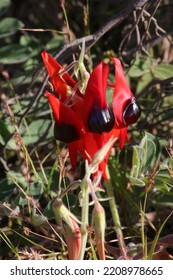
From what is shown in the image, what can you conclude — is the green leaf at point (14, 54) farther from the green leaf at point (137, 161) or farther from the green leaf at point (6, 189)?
the green leaf at point (137, 161)

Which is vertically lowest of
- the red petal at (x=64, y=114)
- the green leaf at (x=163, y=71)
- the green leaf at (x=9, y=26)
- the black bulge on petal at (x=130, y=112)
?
the green leaf at (x=163, y=71)

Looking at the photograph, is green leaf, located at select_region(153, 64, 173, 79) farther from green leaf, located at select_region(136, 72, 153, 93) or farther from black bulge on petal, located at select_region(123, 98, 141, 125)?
black bulge on petal, located at select_region(123, 98, 141, 125)

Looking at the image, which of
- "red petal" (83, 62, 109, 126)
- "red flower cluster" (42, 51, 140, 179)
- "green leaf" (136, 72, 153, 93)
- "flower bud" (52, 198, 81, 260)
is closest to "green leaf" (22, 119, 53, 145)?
"green leaf" (136, 72, 153, 93)

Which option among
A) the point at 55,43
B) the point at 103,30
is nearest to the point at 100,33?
the point at 103,30

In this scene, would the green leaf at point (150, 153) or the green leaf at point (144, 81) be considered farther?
the green leaf at point (144, 81)

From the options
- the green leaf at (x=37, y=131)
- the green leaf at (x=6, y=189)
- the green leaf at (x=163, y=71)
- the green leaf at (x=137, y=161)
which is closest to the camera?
the green leaf at (x=137, y=161)

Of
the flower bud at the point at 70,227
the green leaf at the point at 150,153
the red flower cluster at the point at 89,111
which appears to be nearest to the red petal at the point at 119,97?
the red flower cluster at the point at 89,111

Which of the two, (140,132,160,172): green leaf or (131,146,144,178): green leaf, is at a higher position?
(131,146,144,178): green leaf
